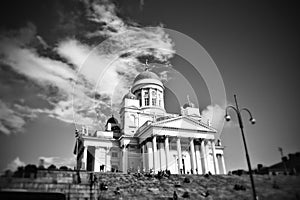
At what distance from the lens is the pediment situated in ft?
131

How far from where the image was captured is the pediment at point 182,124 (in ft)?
131

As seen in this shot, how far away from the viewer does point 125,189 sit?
68.6 ft

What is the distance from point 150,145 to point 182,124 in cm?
647

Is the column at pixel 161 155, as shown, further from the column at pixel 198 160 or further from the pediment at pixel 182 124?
the column at pixel 198 160

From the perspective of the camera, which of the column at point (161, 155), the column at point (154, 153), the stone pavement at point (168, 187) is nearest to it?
the stone pavement at point (168, 187)

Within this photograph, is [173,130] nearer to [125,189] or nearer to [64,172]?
[125,189]

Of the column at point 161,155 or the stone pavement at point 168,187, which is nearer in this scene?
the stone pavement at point 168,187

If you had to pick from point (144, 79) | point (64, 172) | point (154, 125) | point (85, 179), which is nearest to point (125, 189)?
point (85, 179)

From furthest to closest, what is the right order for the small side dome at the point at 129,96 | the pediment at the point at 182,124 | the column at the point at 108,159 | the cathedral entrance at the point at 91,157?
the small side dome at the point at 129,96 < the cathedral entrance at the point at 91,157 < the column at the point at 108,159 < the pediment at the point at 182,124

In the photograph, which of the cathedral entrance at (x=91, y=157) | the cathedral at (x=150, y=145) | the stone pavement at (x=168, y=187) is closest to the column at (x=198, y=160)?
the cathedral at (x=150, y=145)

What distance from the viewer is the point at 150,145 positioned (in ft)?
130

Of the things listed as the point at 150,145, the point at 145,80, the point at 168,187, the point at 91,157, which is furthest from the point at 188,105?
the point at 168,187

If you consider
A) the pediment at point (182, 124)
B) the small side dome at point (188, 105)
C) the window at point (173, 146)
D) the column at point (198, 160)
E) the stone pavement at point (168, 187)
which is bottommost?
the stone pavement at point (168, 187)

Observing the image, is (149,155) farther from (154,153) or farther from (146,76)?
(146,76)
